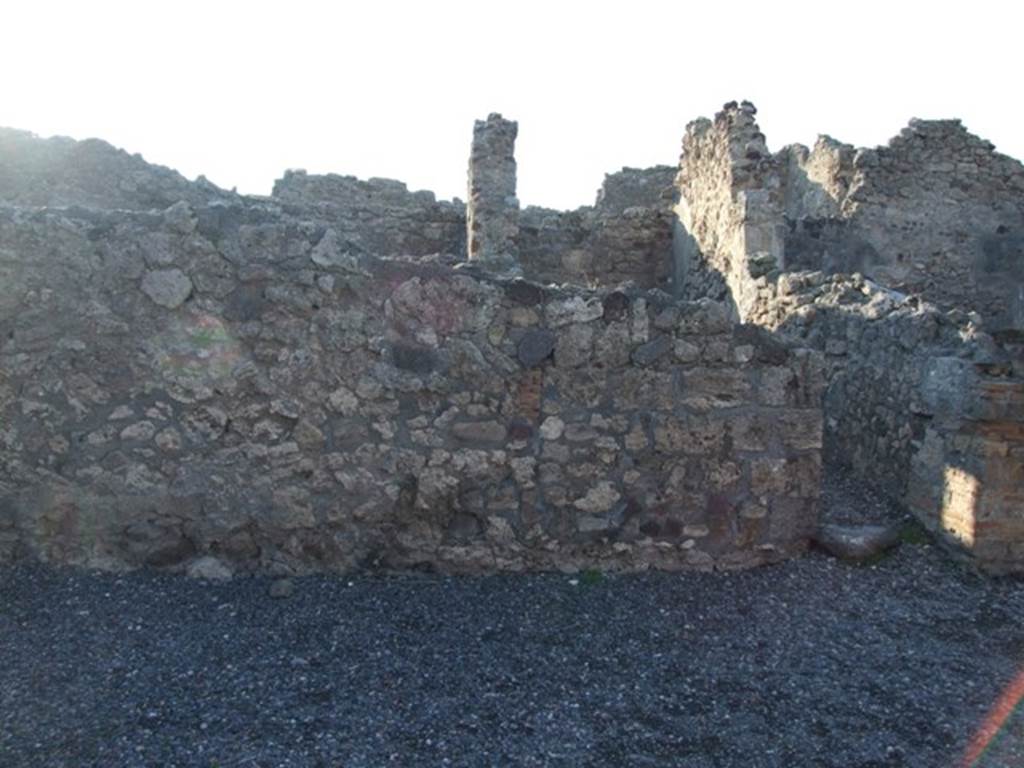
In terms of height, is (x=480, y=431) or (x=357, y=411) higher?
(x=357, y=411)

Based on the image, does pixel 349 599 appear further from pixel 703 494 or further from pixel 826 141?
pixel 826 141

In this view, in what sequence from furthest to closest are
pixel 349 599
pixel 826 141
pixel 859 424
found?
pixel 826 141 < pixel 859 424 < pixel 349 599

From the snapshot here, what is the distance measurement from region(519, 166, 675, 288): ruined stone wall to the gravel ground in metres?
6.08

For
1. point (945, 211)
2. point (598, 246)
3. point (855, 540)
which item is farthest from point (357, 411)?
point (945, 211)

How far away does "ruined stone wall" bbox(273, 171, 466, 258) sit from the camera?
10.9 metres

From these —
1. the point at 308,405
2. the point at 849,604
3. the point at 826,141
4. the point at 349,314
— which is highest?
Result: the point at 826,141

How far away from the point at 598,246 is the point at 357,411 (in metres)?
6.50

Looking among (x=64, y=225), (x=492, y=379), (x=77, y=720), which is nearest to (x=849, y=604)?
(x=492, y=379)

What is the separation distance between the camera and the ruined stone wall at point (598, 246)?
1043 centimetres

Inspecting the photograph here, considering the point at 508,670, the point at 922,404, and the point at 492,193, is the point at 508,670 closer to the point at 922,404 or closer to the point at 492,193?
the point at 922,404

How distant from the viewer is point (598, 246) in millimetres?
10648

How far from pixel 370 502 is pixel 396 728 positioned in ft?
5.49

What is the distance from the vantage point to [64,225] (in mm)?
4609

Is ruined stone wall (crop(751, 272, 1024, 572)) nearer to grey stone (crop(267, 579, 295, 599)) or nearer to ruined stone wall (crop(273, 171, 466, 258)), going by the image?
grey stone (crop(267, 579, 295, 599))
